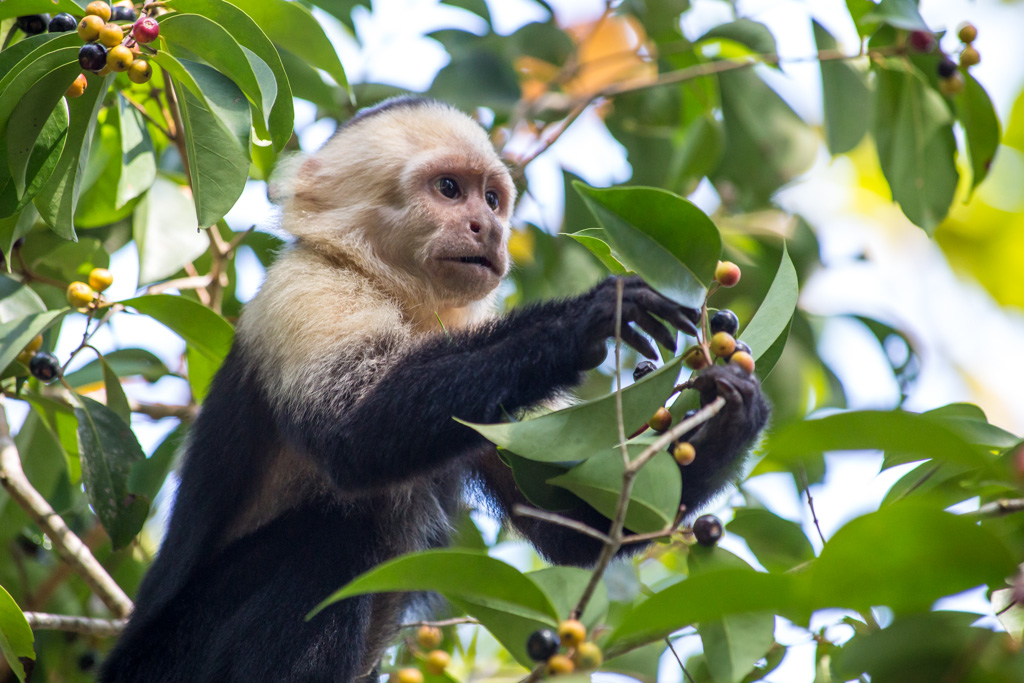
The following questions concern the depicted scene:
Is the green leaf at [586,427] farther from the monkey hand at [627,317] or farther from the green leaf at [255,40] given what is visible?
the green leaf at [255,40]

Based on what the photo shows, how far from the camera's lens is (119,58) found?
6.27ft

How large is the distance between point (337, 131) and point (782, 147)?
1792 millimetres

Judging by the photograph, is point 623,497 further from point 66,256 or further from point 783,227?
point 783,227

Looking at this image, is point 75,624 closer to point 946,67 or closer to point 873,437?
point 873,437

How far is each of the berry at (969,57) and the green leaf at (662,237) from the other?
1741 mm

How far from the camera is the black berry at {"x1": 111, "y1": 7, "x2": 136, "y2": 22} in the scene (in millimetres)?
2062

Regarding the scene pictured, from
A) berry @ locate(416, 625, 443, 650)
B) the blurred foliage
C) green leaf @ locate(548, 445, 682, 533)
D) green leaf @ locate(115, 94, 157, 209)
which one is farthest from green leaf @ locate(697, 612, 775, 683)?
green leaf @ locate(115, 94, 157, 209)

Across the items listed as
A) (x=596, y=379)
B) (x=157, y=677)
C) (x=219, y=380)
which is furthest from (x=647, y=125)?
(x=157, y=677)

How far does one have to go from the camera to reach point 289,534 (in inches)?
99.7

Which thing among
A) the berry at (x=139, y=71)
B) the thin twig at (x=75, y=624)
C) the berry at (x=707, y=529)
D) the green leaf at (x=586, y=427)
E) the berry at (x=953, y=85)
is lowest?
the thin twig at (x=75, y=624)

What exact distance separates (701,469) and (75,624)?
5.90 ft

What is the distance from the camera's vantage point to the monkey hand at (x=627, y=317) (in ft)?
5.98

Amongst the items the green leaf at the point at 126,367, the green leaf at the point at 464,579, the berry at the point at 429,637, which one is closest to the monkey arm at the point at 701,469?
the berry at the point at 429,637

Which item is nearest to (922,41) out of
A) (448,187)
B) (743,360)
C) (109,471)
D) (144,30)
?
(448,187)
